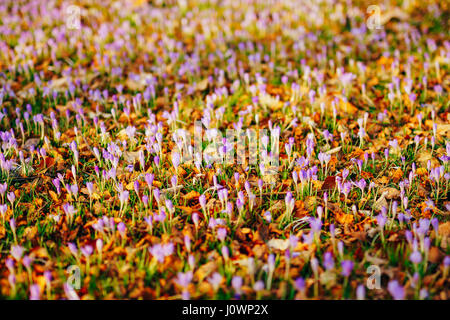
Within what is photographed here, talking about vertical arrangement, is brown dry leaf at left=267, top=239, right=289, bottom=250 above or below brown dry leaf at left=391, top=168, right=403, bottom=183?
below

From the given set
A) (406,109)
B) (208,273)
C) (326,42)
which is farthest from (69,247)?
Answer: (326,42)

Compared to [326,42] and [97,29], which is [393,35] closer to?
[326,42]

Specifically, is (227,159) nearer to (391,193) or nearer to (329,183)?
(329,183)

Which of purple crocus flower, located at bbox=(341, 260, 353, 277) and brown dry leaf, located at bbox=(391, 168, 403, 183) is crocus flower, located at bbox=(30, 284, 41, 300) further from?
brown dry leaf, located at bbox=(391, 168, 403, 183)

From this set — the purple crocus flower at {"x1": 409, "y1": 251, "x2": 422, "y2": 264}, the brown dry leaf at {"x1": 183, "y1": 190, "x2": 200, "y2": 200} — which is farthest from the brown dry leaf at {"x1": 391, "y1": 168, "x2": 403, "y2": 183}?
the brown dry leaf at {"x1": 183, "y1": 190, "x2": 200, "y2": 200}

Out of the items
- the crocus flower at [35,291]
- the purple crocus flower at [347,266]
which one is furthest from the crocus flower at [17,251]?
the purple crocus flower at [347,266]

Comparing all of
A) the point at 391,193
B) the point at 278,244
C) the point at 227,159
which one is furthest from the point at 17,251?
the point at 391,193

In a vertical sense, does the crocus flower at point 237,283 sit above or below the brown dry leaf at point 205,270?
above

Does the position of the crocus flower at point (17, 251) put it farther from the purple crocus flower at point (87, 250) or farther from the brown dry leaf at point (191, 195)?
the brown dry leaf at point (191, 195)
